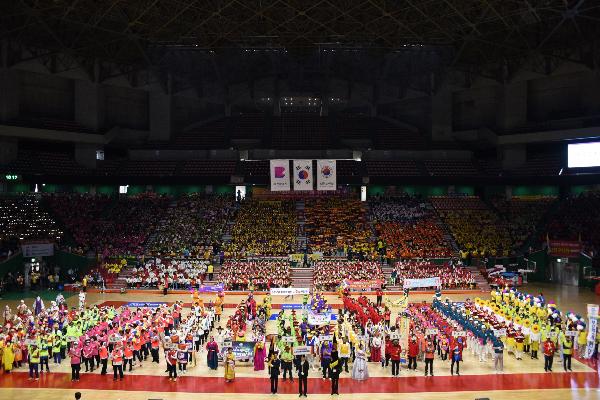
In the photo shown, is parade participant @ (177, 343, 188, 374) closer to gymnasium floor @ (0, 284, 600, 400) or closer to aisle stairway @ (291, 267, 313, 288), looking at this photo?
gymnasium floor @ (0, 284, 600, 400)

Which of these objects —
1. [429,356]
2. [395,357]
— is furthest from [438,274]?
[395,357]

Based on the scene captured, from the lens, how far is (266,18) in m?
42.3

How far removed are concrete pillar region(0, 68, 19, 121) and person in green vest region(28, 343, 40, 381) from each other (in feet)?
108

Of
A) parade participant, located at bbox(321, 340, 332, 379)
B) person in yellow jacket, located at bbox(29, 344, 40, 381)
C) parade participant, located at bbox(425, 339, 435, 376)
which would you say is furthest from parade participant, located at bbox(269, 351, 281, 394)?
person in yellow jacket, located at bbox(29, 344, 40, 381)

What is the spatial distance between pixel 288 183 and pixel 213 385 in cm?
2723

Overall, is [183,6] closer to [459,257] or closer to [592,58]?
[459,257]

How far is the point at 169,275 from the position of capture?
138ft

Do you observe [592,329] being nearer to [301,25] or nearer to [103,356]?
[103,356]

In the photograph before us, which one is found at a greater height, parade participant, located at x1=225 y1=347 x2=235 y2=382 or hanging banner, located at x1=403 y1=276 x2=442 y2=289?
hanging banner, located at x1=403 y1=276 x2=442 y2=289

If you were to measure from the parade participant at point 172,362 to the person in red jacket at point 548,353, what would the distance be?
14.3 meters

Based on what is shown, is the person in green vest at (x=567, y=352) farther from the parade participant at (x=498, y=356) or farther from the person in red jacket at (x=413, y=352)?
the person in red jacket at (x=413, y=352)

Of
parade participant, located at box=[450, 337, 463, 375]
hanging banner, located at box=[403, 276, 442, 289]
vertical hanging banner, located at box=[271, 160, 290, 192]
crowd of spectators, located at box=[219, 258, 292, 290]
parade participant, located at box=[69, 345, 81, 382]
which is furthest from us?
vertical hanging banner, located at box=[271, 160, 290, 192]

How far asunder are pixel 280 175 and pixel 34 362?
27.6 metres

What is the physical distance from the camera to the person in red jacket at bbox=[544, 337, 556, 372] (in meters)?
21.9
